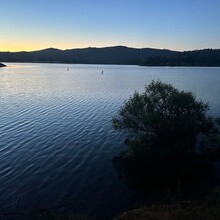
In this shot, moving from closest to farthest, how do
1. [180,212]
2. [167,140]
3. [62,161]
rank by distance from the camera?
[180,212] → [62,161] → [167,140]

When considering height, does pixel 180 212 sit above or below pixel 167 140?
above

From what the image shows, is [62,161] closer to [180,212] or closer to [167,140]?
[167,140]

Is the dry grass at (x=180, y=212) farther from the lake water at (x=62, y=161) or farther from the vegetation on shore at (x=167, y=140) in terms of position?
the vegetation on shore at (x=167, y=140)

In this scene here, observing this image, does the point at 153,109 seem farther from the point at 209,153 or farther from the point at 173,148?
the point at 209,153

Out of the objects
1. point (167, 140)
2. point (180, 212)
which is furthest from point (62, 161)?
point (180, 212)

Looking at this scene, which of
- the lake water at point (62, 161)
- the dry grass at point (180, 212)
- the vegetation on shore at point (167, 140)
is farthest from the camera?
the vegetation on shore at point (167, 140)

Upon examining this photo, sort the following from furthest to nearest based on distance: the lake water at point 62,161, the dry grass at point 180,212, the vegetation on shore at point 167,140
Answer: the vegetation on shore at point 167,140 → the lake water at point 62,161 → the dry grass at point 180,212

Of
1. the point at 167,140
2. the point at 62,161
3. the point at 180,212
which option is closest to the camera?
the point at 180,212

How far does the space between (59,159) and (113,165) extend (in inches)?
231

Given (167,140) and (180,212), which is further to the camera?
(167,140)

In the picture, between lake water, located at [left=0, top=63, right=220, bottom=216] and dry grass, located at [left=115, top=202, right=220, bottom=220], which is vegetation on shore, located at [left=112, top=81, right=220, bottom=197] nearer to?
lake water, located at [left=0, top=63, right=220, bottom=216]

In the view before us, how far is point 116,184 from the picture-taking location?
29891 mm

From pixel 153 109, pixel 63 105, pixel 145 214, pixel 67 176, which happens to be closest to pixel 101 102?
pixel 63 105

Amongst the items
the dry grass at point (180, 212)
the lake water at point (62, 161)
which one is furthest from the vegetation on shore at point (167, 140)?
the dry grass at point (180, 212)
